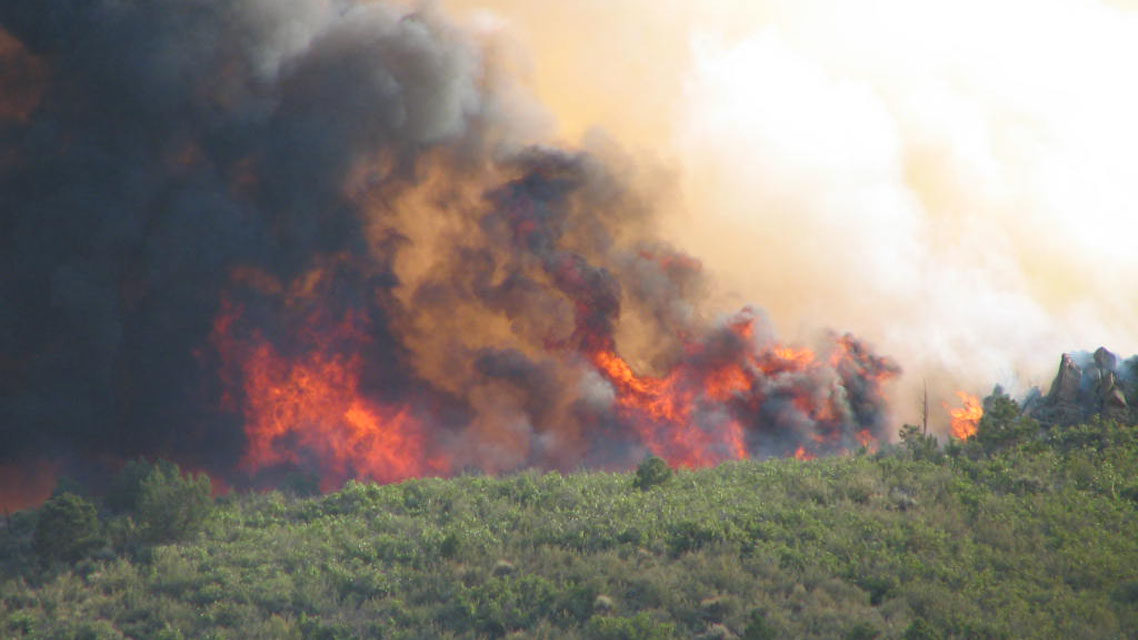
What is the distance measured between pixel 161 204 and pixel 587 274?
1956cm

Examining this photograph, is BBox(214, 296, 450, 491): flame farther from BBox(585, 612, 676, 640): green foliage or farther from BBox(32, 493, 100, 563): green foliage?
BBox(585, 612, 676, 640): green foliage

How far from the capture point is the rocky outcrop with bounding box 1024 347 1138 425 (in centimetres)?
3997

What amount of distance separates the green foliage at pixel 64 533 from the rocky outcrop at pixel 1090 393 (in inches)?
1326

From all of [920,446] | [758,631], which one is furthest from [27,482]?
[920,446]

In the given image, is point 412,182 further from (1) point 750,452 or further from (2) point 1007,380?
(2) point 1007,380

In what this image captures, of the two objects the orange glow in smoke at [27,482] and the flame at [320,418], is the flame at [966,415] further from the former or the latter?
the orange glow in smoke at [27,482]

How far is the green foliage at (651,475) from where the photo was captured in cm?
3672

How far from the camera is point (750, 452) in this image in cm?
4706

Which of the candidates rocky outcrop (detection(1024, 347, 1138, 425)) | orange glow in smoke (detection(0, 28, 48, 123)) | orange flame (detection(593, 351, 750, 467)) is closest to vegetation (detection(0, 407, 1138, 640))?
rocky outcrop (detection(1024, 347, 1138, 425))

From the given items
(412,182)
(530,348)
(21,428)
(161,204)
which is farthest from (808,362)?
(21,428)

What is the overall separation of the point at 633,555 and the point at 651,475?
279 inches

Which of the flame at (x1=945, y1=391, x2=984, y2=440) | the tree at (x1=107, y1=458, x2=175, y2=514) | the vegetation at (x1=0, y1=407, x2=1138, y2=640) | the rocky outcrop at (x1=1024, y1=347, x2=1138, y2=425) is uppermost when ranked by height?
the flame at (x1=945, y1=391, x2=984, y2=440)

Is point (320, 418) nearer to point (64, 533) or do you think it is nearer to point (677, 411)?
point (64, 533)

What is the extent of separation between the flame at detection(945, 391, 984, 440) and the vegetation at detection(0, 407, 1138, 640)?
360 inches
